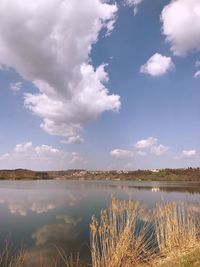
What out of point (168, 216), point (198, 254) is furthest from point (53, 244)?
point (198, 254)

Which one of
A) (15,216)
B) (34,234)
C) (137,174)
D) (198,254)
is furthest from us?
(137,174)

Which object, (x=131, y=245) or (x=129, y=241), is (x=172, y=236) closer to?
(x=131, y=245)

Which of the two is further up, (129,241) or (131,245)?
(129,241)

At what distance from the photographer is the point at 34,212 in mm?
21109

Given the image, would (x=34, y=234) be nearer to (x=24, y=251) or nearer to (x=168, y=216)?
(x=24, y=251)

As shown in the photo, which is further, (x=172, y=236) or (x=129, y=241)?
(x=172, y=236)

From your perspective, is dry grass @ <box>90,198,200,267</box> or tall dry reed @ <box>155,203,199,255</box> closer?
dry grass @ <box>90,198,200,267</box>

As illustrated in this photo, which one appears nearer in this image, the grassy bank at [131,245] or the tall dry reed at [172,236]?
the grassy bank at [131,245]

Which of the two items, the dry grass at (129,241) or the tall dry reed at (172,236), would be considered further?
the tall dry reed at (172,236)

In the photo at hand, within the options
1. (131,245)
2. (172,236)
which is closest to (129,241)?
(131,245)

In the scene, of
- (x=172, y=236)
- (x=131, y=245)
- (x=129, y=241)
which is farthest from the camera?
(x=172, y=236)

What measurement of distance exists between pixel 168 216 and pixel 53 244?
5329 mm

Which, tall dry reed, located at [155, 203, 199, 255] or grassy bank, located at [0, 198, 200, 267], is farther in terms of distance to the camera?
tall dry reed, located at [155, 203, 199, 255]

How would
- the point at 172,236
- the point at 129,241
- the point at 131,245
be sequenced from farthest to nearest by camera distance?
the point at 172,236
the point at 131,245
the point at 129,241
